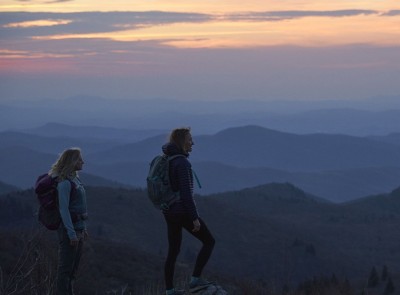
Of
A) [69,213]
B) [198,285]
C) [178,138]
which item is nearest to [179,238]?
[198,285]

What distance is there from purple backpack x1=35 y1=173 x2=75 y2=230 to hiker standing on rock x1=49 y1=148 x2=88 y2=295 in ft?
0.22

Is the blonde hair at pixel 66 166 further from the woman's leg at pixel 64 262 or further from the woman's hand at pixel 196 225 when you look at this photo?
the woman's hand at pixel 196 225

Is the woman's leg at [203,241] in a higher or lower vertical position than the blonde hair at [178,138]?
lower

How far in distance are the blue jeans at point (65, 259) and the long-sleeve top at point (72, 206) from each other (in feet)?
0.42

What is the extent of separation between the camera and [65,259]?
830 cm

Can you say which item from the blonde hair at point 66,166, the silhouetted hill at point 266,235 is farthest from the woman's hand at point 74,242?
the silhouetted hill at point 266,235

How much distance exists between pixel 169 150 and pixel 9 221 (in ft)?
191

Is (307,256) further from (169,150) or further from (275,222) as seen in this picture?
(169,150)

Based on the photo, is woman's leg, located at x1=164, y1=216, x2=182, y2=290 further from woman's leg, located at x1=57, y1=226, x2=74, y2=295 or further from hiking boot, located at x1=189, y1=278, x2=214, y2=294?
woman's leg, located at x1=57, y1=226, x2=74, y2=295

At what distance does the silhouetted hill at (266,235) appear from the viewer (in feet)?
213

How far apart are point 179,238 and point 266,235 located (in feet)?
230

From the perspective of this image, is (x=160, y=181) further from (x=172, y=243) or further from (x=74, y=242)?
(x=74, y=242)

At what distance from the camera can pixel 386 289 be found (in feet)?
104

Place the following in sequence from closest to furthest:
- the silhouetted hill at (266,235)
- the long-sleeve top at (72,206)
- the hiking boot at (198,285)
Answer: the long-sleeve top at (72,206), the hiking boot at (198,285), the silhouetted hill at (266,235)
